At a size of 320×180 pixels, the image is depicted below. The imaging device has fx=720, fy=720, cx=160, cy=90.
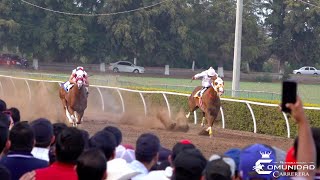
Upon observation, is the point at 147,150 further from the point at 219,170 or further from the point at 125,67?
the point at 125,67

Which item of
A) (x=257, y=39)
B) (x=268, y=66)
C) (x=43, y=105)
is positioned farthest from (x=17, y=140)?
(x=268, y=66)

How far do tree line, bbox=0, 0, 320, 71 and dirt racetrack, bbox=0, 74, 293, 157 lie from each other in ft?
64.7

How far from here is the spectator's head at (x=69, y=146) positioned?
4672 mm

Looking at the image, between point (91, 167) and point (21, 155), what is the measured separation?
104cm

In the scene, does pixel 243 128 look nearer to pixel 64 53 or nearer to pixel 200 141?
pixel 200 141

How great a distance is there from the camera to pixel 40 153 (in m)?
5.46

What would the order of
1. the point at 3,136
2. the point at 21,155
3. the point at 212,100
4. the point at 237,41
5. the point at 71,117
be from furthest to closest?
the point at 237,41
the point at 71,117
the point at 212,100
the point at 21,155
the point at 3,136

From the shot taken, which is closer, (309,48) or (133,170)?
(133,170)

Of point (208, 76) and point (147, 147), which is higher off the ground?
point (147, 147)

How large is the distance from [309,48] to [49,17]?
20087mm

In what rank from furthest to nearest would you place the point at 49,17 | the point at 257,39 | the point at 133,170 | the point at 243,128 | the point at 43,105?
the point at 257,39
the point at 49,17
the point at 43,105
the point at 243,128
the point at 133,170

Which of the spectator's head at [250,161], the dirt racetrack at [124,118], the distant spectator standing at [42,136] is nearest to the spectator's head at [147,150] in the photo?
the distant spectator standing at [42,136]

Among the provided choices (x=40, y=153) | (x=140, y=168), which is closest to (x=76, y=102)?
(x=40, y=153)

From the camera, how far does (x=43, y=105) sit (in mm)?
23406
